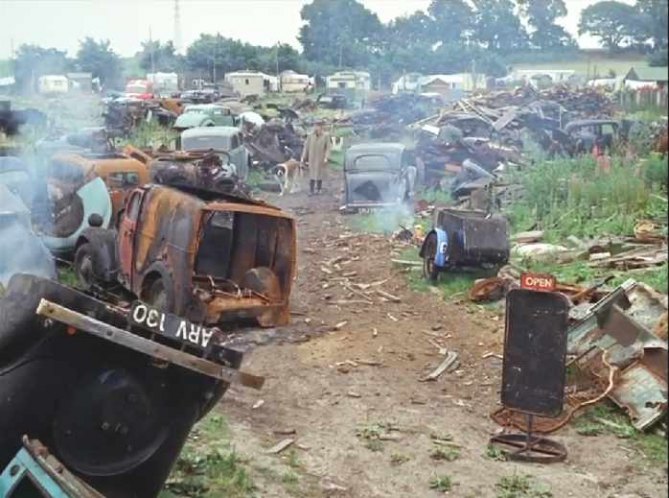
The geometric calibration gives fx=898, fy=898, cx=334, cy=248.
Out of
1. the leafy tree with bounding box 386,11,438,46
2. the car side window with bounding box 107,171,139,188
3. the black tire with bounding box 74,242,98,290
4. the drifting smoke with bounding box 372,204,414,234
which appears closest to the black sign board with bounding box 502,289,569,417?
the black tire with bounding box 74,242,98,290

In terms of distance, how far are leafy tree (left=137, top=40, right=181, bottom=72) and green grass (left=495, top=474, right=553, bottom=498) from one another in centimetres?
2504

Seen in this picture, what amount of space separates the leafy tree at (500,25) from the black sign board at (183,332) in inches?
563

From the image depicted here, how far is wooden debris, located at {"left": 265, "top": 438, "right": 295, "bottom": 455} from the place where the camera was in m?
6.58

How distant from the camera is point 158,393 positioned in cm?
477

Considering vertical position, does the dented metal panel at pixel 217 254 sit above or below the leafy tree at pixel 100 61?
below

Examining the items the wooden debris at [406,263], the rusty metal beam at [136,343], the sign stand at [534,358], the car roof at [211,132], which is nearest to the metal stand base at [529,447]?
the sign stand at [534,358]

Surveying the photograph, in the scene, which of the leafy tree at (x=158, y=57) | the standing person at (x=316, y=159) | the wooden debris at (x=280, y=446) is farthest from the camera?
the leafy tree at (x=158, y=57)

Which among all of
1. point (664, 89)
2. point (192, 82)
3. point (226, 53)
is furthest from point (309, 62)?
point (664, 89)

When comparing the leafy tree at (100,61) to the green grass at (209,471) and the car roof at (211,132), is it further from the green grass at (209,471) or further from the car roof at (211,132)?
the green grass at (209,471)

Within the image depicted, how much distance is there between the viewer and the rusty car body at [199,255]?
9752 millimetres

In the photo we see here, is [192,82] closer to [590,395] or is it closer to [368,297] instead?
[368,297]

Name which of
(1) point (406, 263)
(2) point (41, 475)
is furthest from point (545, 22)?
(2) point (41, 475)

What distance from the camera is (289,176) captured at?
23297mm

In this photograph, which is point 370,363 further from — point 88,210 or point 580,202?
point 580,202
